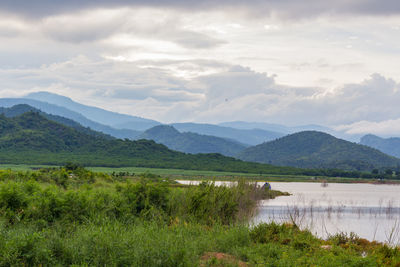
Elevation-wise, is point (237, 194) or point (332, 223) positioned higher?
point (237, 194)

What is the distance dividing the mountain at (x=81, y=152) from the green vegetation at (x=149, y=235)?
7665 centimetres

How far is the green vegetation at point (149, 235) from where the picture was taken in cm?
1041

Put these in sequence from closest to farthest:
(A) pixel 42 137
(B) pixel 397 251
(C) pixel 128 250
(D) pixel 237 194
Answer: (C) pixel 128 250 → (B) pixel 397 251 → (D) pixel 237 194 → (A) pixel 42 137

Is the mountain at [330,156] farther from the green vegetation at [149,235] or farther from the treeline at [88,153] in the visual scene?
the green vegetation at [149,235]

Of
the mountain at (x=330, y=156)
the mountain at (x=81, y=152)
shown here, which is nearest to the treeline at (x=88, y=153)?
the mountain at (x=81, y=152)

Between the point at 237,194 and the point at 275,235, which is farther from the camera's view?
the point at 237,194

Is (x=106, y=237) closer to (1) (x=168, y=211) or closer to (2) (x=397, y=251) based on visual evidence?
(1) (x=168, y=211)

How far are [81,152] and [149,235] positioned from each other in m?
110

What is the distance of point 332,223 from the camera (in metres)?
28.7

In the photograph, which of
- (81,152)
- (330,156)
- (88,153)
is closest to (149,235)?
(88,153)

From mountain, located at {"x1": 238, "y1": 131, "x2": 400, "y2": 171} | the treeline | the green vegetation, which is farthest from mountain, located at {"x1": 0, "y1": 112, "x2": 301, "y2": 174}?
the green vegetation

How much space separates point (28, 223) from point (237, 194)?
1077cm

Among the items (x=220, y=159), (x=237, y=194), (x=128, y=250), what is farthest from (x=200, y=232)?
(x=220, y=159)

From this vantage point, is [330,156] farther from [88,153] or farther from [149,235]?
[149,235]
